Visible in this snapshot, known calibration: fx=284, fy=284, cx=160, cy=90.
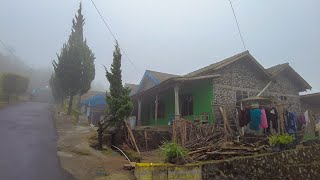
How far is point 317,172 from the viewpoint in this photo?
11453 millimetres

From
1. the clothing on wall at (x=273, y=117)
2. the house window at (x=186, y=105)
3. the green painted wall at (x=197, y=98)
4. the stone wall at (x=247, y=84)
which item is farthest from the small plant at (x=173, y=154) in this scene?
the house window at (x=186, y=105)

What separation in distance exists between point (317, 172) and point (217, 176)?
474 cm

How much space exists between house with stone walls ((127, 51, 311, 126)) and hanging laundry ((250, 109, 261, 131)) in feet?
13.5

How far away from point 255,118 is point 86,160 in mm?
7949

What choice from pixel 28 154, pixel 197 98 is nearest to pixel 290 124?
pixel 197 98

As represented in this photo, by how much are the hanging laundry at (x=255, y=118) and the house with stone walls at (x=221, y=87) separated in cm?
412

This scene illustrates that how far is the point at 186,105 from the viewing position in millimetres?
20469

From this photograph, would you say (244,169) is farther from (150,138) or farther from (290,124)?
(150,138)

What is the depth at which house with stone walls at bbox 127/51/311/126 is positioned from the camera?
18.0 meters

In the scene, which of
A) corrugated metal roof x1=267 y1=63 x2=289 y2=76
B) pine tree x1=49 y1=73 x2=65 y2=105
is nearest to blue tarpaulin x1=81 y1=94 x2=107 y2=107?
pine tree x1=49 y1=73 x2=65 y2=105

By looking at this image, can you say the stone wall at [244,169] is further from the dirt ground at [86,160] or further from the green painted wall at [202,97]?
the green painted wall at [202,97]

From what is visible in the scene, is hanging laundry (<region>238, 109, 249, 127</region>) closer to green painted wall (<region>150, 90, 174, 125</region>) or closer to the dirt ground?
the dirt ground

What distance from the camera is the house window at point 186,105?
65.6 feet

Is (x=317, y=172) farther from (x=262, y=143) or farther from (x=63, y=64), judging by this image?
(x=63, y=64)
